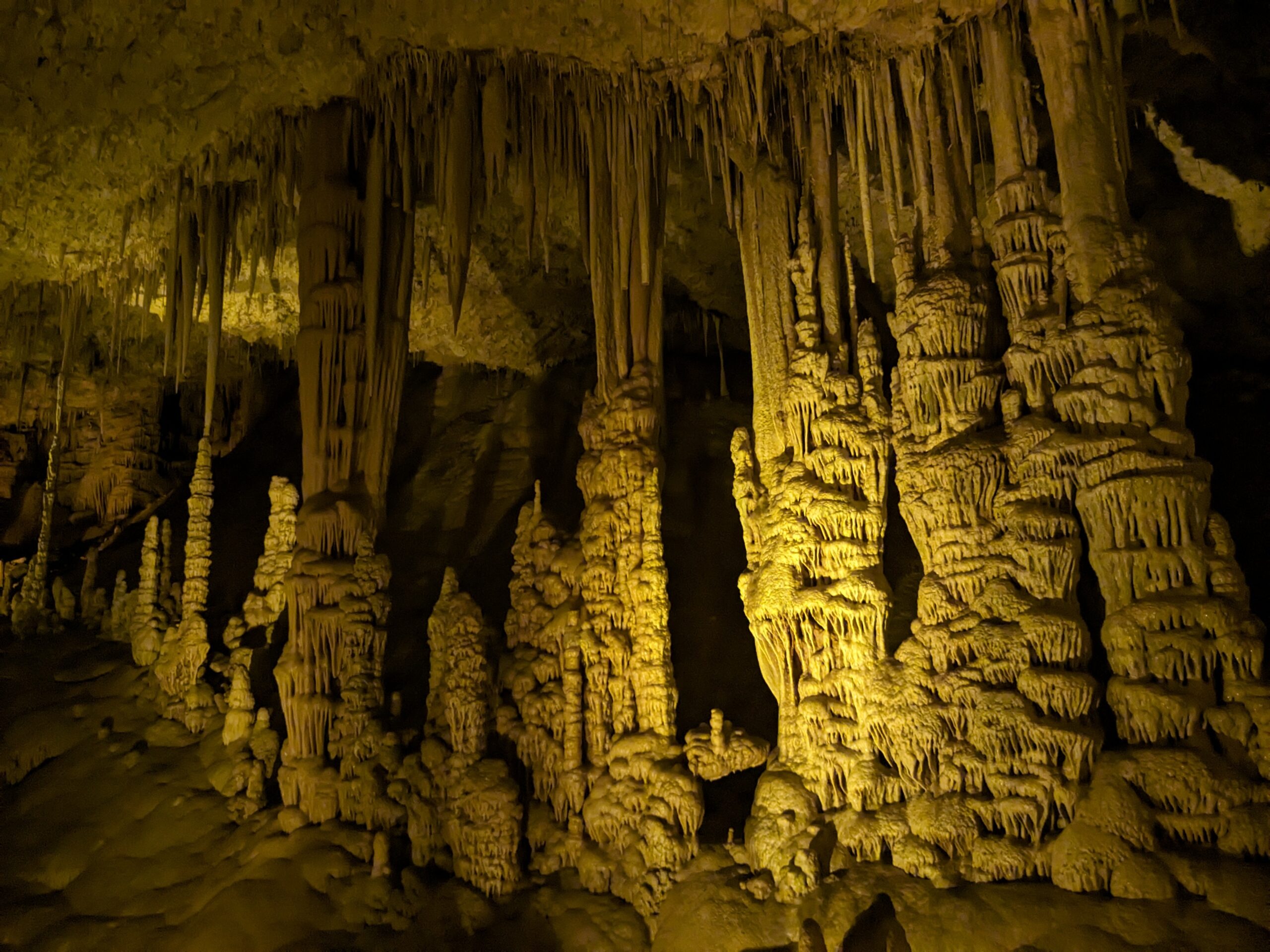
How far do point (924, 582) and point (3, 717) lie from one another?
11008 millimetres

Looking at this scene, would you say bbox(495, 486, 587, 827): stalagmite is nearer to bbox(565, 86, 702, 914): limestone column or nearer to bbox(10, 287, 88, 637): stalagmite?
bbox(565, 86, 702, 914): limestone column

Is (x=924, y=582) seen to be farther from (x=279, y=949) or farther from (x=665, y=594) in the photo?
(x=279, y=949)

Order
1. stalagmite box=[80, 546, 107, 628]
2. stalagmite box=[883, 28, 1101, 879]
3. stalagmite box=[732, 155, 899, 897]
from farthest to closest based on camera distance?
1. stalagmite box=[80, 546, 107, 628]
2. stalagmite box=[732, 155, 899, 897]
3. stalagmite box=[883, 28, 1101, 879]

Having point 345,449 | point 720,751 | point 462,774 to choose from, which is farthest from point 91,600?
point 720,751

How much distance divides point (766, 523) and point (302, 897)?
192 inches

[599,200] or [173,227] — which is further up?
[173,227]

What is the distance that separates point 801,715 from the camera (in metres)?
7.28

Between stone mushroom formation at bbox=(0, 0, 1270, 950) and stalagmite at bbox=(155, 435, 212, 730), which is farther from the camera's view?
stalagmite at bbox=(155, 435, 212, 730)

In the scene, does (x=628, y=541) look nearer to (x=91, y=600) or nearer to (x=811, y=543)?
(x=811, y=543)

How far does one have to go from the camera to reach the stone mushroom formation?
6.17m

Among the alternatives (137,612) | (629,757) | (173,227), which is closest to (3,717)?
(137,612)

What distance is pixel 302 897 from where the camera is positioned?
7656mm

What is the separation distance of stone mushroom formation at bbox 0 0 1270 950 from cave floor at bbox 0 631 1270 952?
0.08 meters

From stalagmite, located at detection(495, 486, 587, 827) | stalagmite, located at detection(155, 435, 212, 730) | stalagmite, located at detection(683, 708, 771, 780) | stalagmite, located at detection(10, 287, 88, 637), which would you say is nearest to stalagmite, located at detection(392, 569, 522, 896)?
stalagmite, located at detection(495, 486, 587, 827)
